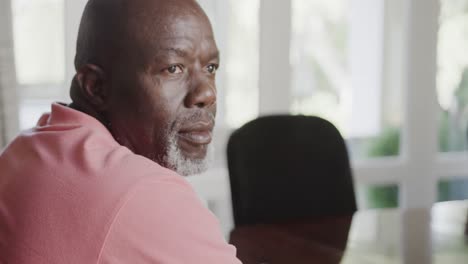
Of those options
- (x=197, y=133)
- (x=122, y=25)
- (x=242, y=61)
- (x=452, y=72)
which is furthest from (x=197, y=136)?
(x=452, y=72)

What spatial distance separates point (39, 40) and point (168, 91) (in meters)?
2.09

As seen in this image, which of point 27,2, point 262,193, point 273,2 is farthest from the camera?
point 273,2

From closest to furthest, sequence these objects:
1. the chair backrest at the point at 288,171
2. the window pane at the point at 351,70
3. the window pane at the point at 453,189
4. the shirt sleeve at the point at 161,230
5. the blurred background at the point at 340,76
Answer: the shirt sleeve at the point at 161,230 → the chair backrest at the point at 288,171 → the blurred background at the point at 340,76 → the window pane at the point at 351,70 → the window pane at the point at 453,189

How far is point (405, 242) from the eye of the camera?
5.52 ft

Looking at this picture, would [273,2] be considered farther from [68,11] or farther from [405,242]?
[405,242]

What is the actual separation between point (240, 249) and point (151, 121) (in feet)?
2.10

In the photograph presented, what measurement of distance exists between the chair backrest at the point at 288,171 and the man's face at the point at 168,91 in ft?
3.23

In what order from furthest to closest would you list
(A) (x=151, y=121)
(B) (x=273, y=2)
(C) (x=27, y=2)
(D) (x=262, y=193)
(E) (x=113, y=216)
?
(B) (x=273, y=2) → (C) (x=27, y=2) → (D) (x=262, y=193) → (A) (x=151, y=121) → (E) (x=113, y=216)

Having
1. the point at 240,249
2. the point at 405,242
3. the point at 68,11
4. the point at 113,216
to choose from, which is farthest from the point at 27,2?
the point at 113,216

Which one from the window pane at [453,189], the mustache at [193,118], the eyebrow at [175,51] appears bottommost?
the window pane at [453,189]

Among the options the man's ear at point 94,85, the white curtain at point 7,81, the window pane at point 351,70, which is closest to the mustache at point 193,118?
the man's ear at point 94,85

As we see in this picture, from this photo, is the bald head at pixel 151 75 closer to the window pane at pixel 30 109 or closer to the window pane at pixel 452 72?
the window pane at pixel 30 109

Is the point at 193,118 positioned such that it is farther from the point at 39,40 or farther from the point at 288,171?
the point at 39,40

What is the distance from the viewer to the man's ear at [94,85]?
1.04 meters
